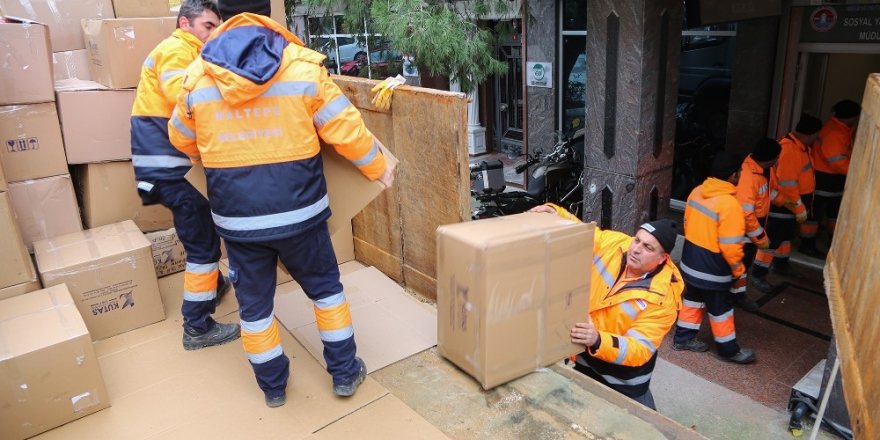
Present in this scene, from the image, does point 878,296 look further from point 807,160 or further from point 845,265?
point 807,160

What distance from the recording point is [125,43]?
3430mm

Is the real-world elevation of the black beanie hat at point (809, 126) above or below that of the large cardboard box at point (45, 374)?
above

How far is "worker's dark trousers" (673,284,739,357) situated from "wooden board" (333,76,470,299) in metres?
2.33

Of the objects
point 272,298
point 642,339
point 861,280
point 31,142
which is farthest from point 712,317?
point 31,142

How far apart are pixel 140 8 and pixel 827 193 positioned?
6.19m

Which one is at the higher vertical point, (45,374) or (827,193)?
(45,374)

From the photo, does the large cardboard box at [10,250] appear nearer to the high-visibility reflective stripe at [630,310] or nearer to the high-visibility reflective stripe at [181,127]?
the high-visibility reflective stripe at [181,127]

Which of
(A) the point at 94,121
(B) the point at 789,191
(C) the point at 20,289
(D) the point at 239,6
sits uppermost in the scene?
(D) the point at 239,6

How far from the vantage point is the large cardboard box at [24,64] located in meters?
3.10

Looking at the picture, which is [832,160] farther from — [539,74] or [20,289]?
[20,289]

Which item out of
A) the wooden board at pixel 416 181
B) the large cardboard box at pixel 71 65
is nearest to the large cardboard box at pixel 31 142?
the large cardboard box at pixel 71 65

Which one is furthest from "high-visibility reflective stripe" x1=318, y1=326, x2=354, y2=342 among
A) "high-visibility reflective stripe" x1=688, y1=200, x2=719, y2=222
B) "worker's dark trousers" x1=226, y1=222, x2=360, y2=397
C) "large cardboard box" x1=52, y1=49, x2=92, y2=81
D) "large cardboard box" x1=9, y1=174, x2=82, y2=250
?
"high-visibility reflective stripe" x1=688, y1=200, x2=719, y2=222

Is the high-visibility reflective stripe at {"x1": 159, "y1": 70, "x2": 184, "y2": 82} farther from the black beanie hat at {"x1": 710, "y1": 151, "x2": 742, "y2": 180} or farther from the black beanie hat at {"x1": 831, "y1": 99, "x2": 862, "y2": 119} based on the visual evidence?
the black beanie hat at {"x1": 831, "y1": 99, "x2": 862, "y2": 119}

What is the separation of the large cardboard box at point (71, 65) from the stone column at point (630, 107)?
3.88m
